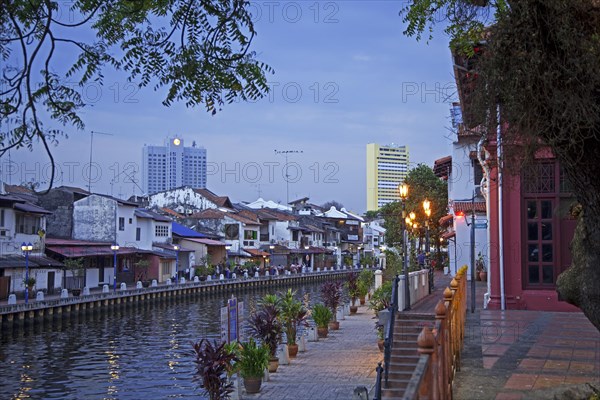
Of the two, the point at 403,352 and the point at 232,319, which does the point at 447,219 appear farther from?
the point at 403,352

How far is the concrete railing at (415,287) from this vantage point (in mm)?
16344

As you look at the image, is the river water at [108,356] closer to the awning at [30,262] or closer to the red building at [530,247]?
the awning at [30,262]

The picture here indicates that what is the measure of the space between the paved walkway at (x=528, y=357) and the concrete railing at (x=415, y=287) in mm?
1631

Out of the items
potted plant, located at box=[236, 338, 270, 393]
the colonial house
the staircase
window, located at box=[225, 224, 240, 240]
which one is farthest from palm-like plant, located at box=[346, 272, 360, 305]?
window, located at box=[225, 224, 240, 240]

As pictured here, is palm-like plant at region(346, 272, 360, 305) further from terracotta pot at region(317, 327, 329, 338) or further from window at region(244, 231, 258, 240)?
window at region(244, 231, 258, 240)

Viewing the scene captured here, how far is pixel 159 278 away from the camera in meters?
53.1

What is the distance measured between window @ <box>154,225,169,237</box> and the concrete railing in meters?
38.1

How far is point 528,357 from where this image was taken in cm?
1115

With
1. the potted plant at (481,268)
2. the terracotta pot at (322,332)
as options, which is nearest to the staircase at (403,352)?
the terracotta pot at (322,332)

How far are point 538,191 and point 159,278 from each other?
40.5 m

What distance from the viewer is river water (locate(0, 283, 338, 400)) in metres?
18.9

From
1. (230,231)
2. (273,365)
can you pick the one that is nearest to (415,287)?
(273,365)

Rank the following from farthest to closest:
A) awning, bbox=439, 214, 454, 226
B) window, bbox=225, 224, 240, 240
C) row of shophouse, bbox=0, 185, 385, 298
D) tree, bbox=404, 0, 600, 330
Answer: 1. window, bbox=225, 224, 240, 240
2. row of shophouse, bbox=0, 185, 385, 298
3. awning, bbox=439, 214, 454, 226
4. tree, bbox=404, 0, 600, 330

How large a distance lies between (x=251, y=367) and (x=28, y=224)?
28.3m
